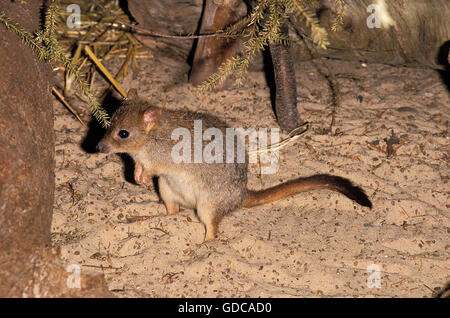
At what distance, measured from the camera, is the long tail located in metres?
4.26

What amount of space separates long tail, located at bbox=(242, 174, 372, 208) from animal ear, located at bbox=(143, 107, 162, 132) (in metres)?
1.11

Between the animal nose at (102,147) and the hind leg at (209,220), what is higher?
the animal nose at (102,147)

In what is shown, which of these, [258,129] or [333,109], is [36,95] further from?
[333,109]

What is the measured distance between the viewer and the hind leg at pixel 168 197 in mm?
4414

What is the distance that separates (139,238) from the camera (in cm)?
410

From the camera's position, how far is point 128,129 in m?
4.20

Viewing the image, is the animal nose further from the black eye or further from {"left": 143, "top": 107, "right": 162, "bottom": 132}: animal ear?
{"left": 143, "top": 107, "right": 162, "bottom": 132}: animal ear

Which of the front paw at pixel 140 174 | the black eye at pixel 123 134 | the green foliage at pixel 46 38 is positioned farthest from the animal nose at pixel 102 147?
the green foliage at pixel 46 38
